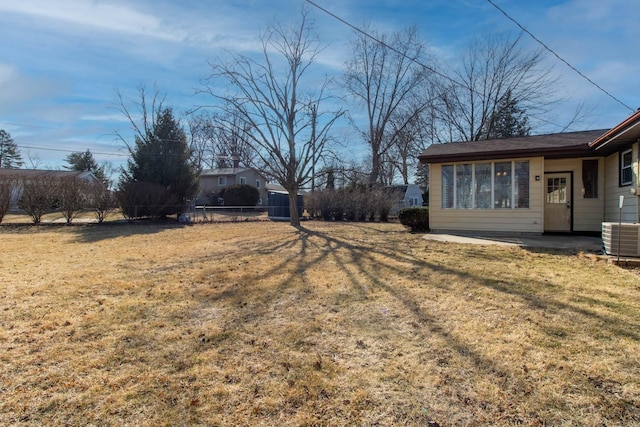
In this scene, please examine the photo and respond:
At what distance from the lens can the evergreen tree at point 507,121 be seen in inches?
976

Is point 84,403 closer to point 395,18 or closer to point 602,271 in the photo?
point 602,271

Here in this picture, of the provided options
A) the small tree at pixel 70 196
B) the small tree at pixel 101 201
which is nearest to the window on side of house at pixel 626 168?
the small tree at pixel 101 201

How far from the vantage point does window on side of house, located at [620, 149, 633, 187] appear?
26.0ft

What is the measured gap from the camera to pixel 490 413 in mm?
2053

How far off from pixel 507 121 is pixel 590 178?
58.2ft

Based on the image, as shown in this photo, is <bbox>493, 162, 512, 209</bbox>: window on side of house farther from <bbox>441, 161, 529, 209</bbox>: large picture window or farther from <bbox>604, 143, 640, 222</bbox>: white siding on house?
<bbox>604, 143, 640, 222</bbox>: white siding on house

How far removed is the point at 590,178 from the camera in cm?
1004

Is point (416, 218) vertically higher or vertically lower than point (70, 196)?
lower

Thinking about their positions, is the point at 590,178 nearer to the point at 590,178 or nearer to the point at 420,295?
the point at 590,178

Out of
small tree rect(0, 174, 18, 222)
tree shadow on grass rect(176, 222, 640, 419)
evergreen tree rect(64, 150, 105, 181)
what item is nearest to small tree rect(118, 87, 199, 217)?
small tree rect(0, 174, 18, 222)

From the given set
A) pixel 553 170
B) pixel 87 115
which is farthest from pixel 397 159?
pixel 87 115

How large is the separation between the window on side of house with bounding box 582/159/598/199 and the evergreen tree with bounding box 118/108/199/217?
1784 cm

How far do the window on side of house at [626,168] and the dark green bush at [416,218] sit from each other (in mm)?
5284

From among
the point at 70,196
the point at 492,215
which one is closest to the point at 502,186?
the point at 492,215
